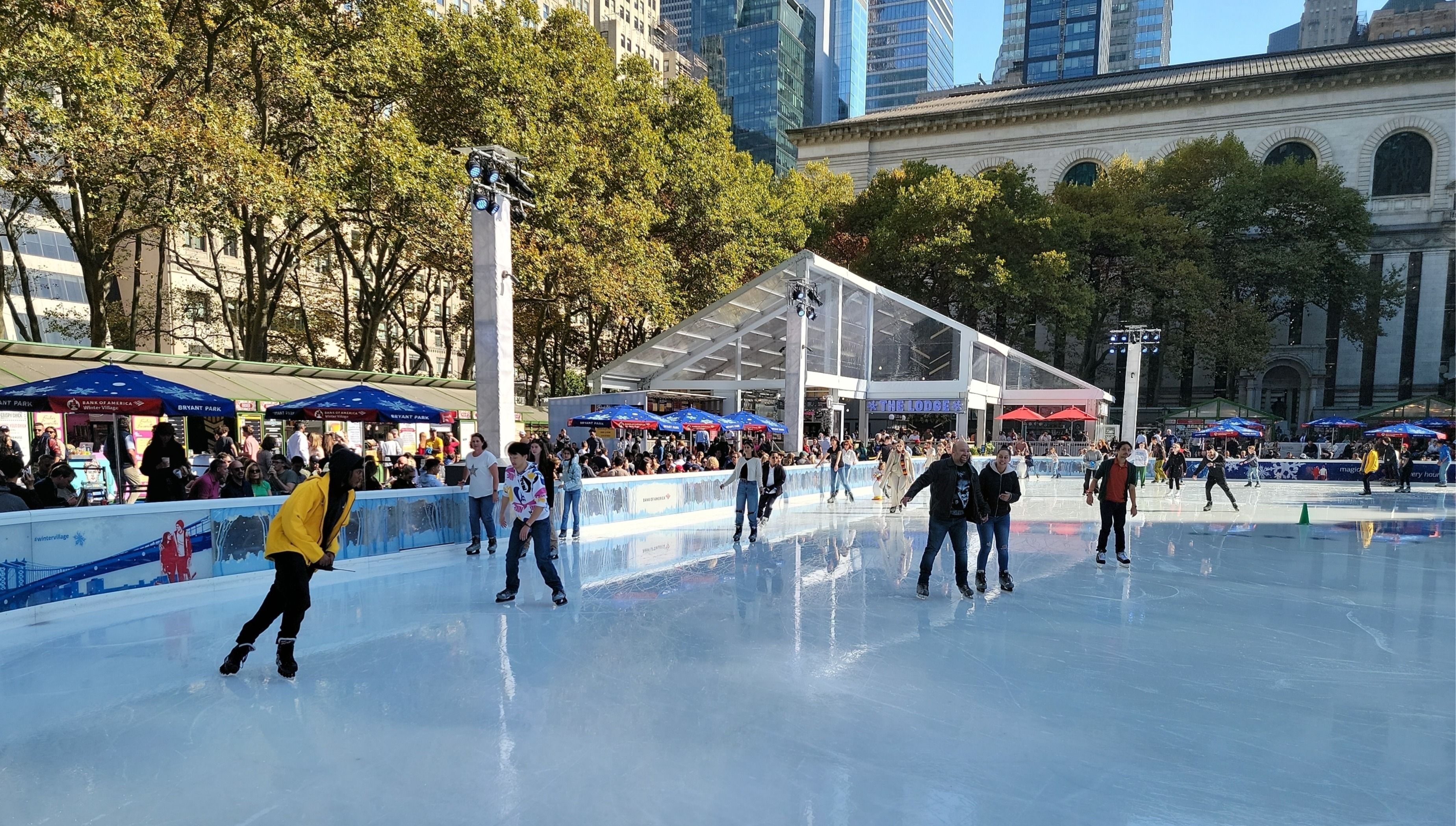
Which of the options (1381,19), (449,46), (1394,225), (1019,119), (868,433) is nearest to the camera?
(449,46)

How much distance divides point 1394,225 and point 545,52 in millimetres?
46590

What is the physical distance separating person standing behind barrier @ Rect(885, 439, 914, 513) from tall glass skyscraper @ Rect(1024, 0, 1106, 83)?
104832 mm

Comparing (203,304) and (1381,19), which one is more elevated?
(1381,19)

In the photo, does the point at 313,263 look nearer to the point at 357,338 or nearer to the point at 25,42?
the point at 357,338

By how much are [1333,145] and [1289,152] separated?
6.69ft

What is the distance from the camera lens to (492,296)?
9875mm

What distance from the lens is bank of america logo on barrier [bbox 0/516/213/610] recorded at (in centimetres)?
610

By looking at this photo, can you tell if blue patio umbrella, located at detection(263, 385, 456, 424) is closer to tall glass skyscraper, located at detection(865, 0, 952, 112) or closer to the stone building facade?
the stone building facade

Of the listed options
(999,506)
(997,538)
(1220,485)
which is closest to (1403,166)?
(1220,485)

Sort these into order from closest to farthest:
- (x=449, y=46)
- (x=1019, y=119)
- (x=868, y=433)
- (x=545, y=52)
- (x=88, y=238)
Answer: (x=88, y=238) < (x=449, y=46) < (x=545, y=52) < (x=868, y=433) < (x=1019, y=119)

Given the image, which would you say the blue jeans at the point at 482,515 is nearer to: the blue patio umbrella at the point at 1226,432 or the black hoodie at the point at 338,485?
the black hoodie at the point at 338,485

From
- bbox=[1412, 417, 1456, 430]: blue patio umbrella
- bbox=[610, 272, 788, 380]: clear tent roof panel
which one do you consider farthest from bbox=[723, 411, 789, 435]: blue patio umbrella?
bbox=[1412, 417, 1456, 430]: blue patio umbrella

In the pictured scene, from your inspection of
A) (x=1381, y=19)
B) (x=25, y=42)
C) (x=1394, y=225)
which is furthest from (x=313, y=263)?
(x=1381, y=19)

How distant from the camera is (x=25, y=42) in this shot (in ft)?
37.6
